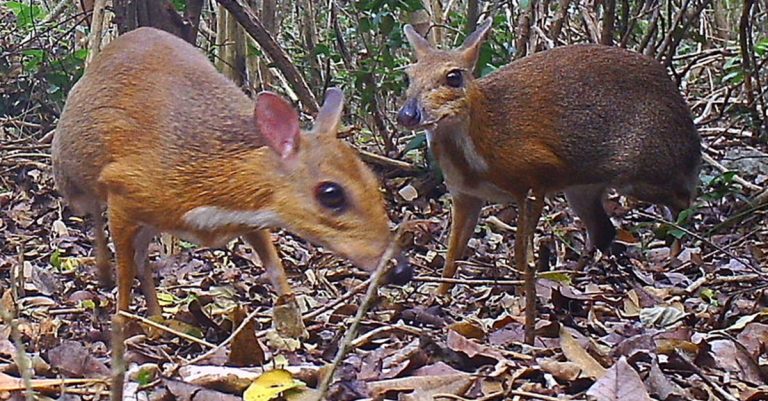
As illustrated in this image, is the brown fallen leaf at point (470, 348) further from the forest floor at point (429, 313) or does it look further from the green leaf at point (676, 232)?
the green leaf at point (676, 232)

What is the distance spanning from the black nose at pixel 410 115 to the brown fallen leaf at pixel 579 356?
2.29m

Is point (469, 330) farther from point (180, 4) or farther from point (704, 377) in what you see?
point (180, 4)

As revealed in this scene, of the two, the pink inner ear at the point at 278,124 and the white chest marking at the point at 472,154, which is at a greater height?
the pink inner ear at the point at 278,124

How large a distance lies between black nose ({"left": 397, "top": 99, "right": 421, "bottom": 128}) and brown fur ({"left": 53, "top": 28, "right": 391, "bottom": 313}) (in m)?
1.29

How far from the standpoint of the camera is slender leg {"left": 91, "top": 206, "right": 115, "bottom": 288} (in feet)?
17.2

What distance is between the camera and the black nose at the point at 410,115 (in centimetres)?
592

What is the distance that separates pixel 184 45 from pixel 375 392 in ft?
8.41

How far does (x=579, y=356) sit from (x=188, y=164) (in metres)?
1.74

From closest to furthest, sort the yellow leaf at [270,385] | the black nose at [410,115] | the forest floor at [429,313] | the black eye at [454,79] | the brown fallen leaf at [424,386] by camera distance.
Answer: the yellow leaf at [270,385] < the brown fallen leaf at [424,386] < the forest floor at [429,313] < the black nose at [410,115] < the black eye at [454,79]

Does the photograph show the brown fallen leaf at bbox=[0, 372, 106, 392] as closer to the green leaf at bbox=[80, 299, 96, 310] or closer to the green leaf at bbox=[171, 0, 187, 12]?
the green leaf at bbox=[80, 299, 96, 310]

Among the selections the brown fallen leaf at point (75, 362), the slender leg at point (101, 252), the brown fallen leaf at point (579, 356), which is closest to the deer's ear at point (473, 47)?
the slender leg at point (101, 252)

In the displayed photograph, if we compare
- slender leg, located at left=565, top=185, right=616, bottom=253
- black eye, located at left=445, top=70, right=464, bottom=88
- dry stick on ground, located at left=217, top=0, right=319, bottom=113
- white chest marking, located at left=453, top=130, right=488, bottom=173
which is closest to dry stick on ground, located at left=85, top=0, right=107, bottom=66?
dry stick on ground, located at left=217, top=0, right=319, bottom=113

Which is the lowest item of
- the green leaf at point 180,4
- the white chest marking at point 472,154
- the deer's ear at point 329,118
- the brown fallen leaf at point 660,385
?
the white chest marking at point 472,154

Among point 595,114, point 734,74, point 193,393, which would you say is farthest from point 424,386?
point 734,74
